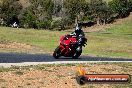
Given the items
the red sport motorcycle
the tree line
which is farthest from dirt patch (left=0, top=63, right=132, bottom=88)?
the tree line

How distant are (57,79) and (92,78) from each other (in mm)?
5710

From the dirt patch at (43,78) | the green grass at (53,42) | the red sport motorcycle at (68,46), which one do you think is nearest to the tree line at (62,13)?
the green grass at (53,42)

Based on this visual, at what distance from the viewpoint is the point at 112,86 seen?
13664 millimetres

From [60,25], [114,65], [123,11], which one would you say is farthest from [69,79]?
[123,11]

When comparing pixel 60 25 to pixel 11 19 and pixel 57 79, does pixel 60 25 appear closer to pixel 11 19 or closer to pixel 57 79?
pixel 11 19

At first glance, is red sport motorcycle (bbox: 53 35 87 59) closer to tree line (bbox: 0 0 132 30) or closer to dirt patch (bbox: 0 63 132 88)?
dirt patch (bbox: 0 63 132 88)

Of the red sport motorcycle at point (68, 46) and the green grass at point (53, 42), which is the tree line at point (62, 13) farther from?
the red sport motorcycle at point (68, 46)

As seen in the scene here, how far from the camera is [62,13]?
3418 inches

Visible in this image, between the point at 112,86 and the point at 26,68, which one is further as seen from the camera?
the point at 26,68

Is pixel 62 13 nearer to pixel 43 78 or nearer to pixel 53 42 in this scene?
pixel 53 42

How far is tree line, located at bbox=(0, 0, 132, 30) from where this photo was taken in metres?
78.6

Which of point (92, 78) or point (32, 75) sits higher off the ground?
point (92, 78)

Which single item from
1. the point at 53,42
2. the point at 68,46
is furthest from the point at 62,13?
the point at 68,46

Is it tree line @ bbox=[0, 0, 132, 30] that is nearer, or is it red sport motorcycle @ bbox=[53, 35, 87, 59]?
red sport motorcycle @ bbox=[53, 35, 87, 59]
